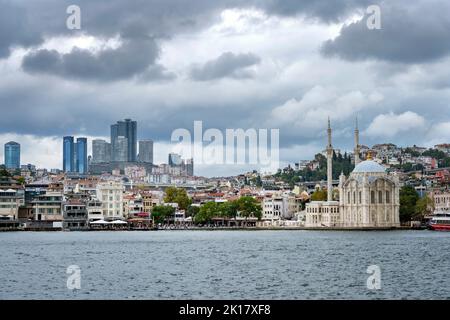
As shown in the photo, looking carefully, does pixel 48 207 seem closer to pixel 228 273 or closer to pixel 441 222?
pixel 441 222

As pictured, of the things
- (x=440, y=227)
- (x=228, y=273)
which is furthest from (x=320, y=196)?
(x=228, y=273)

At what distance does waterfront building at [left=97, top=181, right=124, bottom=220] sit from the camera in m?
129

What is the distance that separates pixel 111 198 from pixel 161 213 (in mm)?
6948

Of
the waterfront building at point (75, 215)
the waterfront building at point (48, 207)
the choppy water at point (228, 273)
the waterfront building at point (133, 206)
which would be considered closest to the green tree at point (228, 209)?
the waterfront building at point (133, 206)

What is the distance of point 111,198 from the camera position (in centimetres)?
12962

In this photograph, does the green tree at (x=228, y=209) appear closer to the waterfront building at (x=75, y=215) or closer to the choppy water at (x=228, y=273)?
the waterfront building at (x=75, y=215)

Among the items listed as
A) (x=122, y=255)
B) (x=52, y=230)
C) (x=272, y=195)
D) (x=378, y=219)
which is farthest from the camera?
(x=272, y=195)

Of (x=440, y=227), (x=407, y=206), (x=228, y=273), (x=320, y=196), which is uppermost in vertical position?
(x=320, y=196)

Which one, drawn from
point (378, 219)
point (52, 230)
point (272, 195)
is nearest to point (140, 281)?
point (378, 219)

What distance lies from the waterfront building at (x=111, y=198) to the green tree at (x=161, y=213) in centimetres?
449

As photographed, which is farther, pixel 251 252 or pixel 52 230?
pixel 52 230
